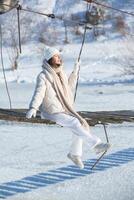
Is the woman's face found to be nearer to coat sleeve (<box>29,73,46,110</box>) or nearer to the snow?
coat sleeve (<box>29,73,46,110</box>)

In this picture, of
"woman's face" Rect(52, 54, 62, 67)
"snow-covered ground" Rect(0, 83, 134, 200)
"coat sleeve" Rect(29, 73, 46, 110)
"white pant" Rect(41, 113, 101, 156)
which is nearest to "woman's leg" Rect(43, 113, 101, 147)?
"white pant" Rect(41, 113, 101, 156)

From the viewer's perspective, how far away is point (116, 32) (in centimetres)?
3672

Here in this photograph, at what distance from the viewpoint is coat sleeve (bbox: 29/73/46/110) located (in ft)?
28.2

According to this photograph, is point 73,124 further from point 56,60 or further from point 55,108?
point 56,60

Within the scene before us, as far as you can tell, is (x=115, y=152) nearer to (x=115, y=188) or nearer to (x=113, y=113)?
(x=115, y=188)

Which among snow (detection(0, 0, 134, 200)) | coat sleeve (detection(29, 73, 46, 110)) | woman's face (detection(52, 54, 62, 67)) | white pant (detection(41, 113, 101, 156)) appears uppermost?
woman's face (detection(52, 54, 62, 67))

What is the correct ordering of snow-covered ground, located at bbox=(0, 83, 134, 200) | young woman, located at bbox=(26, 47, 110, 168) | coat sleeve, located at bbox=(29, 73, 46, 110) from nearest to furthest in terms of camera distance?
coat sleeve, located at bbox=(29, 73, 46, 110)
young woman, located at bbox=(26, 47, 110, 168)
snow-covered ground, located at bbox=(0, 83, 134, 200)

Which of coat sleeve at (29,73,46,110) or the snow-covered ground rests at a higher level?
coat sleeve at (29,73,46,110)

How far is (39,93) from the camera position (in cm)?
872

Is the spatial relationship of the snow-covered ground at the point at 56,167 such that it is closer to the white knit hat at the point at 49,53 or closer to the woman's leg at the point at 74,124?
the woman's leg at the point at 74,124

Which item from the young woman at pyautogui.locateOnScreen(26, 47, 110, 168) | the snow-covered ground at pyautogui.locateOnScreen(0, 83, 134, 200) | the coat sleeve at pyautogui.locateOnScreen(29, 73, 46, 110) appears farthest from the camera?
the snow-covered ground at pyautogui.locateOnScreen(0, 83, 134, 200)

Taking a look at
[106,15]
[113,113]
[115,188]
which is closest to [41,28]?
[106,15]

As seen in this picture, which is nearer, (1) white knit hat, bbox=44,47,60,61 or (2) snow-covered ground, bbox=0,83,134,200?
(1) white knit hat, bbox=44,47,60,61

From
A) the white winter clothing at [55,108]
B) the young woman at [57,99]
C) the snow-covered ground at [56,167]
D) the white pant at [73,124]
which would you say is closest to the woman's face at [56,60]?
the young woman at [57,99]
